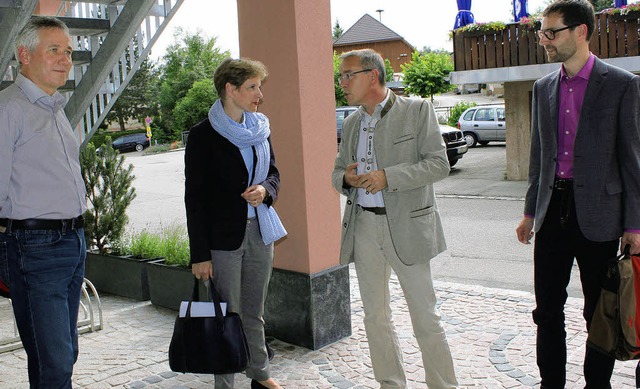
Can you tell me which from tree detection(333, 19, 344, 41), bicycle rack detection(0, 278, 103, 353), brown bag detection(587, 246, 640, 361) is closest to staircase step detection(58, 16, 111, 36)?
bicycle rack detection(0, 278, 103, 353)

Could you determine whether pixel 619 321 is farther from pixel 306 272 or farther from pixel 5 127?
pixel 5 127

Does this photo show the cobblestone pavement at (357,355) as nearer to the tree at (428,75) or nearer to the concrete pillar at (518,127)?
the concrete pillar at (518,127)

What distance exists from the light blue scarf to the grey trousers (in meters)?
0.07

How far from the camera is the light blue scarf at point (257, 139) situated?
3.89m

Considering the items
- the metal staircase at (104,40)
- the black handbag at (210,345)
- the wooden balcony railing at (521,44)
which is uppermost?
the wooden balcony railing at (521,44)

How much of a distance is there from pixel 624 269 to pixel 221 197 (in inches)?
86.3

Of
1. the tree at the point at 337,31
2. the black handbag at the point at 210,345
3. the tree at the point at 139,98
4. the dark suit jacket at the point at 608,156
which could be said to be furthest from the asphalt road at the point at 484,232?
the tree at the point at 337,31

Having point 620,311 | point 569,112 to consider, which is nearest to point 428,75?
point 569,112

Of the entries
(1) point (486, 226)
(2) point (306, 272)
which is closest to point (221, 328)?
(2) point (306, 272)

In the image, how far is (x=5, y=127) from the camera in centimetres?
312

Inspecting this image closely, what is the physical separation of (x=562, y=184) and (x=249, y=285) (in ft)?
6.19

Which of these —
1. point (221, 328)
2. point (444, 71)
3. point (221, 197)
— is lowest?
point (221, 328)

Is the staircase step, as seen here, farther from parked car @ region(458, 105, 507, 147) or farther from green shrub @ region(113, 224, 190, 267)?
parked car @ region(458, 105, 507, 147)

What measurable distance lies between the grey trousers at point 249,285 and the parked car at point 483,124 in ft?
74.8
